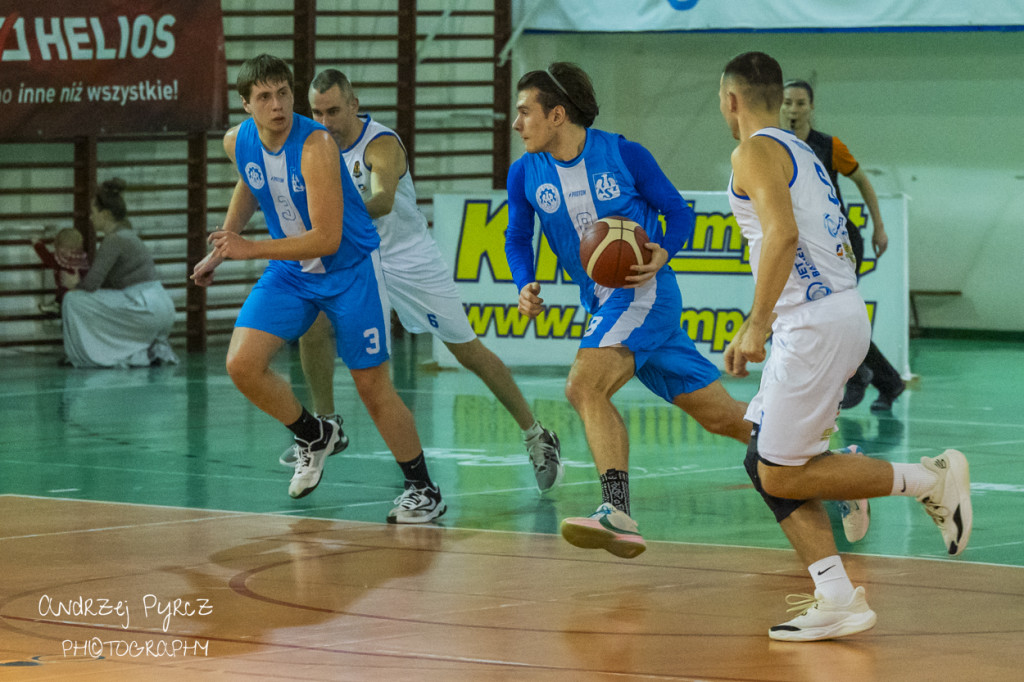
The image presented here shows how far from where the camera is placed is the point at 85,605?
5145 millimetres

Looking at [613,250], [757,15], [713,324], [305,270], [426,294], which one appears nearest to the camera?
[613,250]

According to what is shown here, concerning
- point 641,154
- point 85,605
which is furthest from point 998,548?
point 85,605

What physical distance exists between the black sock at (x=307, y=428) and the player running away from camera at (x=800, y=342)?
257 centimetres

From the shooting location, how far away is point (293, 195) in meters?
6.64

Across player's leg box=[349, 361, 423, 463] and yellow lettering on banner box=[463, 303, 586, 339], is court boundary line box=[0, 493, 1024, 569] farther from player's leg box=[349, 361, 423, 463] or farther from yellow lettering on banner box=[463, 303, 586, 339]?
yellow lettering on banner box=[463, 303, 586, 339]

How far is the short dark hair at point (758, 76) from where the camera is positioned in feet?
16.4

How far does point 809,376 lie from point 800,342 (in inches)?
4.2

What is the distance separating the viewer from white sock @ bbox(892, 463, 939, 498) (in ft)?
16.5

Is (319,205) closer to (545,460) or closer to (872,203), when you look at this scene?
(545,460)

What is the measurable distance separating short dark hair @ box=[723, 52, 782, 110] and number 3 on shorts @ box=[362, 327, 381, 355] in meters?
2.19

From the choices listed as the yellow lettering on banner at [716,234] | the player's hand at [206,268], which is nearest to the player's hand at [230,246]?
the player's hand at [206,268]

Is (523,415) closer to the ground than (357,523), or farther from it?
farther from it

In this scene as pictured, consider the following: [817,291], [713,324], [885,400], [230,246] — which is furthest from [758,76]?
[713,324]

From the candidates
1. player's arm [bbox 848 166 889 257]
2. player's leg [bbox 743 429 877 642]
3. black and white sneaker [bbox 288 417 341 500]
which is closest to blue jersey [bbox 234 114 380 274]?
black and white sneaker [bbox 288 417 341 500]
